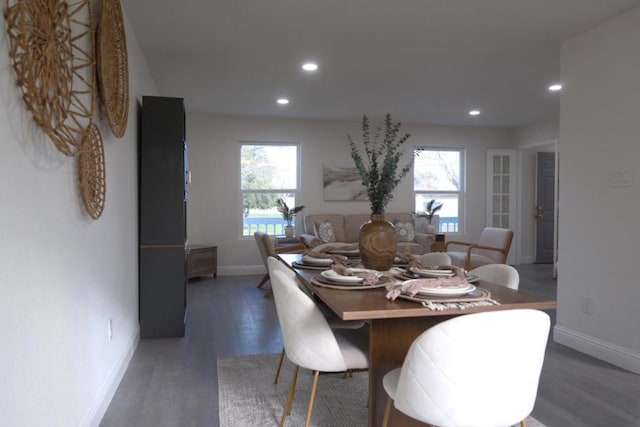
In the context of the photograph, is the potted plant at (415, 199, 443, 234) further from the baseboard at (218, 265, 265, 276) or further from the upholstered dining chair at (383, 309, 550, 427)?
the upholstered dining chair at (383, 309, 550, 427)

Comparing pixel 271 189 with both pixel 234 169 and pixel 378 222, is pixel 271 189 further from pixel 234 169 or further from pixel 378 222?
pixel 378 222

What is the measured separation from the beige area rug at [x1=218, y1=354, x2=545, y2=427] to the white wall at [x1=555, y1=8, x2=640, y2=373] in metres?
1.35

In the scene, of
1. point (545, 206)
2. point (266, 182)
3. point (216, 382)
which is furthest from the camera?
point (545, 206)

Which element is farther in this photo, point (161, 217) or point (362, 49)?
point (362, 49)

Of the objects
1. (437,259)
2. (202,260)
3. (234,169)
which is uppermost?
(234,169)

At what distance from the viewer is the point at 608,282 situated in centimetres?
313

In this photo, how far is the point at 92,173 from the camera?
2.10m

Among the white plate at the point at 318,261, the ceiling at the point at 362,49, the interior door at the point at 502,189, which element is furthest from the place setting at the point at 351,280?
the interior door at the point at 502,189

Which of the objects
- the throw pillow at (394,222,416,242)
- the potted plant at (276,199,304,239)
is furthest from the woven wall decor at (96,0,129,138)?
the throw pillow at (394,222,416,242)

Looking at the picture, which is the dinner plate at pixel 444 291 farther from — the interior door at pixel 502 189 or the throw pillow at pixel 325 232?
the interior door at pixel 502 189

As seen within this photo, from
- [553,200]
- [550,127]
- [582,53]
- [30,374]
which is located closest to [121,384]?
[30,374]

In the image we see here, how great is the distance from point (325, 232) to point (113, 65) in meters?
4.21

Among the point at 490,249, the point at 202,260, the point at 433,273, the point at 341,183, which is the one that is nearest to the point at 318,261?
the point at 433,273

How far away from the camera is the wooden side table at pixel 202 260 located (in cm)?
596
